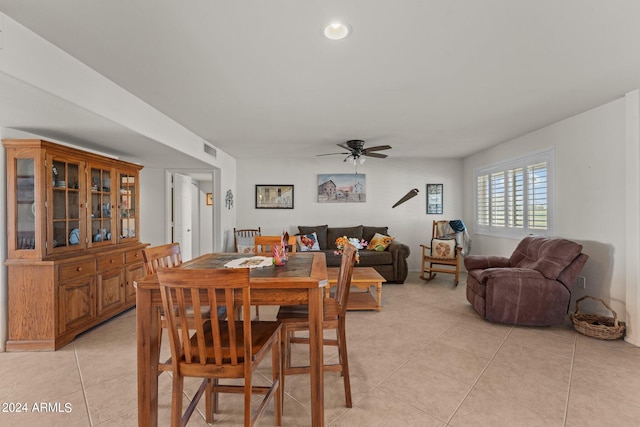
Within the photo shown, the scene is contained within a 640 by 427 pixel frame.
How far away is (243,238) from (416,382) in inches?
159

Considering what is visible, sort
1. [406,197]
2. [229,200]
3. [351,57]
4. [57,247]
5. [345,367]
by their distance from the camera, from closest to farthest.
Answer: [345,367], [351,57], [57,247], [229,200], [406,197]

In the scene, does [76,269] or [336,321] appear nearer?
[336,321]

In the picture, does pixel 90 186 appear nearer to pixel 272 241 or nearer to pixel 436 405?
pixel 272 241

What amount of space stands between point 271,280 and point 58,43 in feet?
6.77

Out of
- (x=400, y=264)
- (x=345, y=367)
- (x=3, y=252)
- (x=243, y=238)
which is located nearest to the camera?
(x=345, y=367)

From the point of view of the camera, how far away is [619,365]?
234 cm

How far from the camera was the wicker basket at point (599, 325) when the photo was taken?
9.02 ft

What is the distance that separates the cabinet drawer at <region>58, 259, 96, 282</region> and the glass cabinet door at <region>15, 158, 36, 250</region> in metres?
0.31

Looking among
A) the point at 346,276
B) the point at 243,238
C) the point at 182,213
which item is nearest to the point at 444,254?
the point at 243,238

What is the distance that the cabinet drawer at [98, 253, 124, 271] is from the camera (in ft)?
10.3

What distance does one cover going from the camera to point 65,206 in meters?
2.88

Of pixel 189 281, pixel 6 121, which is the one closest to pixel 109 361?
pixel 189 281

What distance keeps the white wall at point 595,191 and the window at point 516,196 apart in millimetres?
195

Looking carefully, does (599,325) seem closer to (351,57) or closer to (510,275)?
(510,275)
